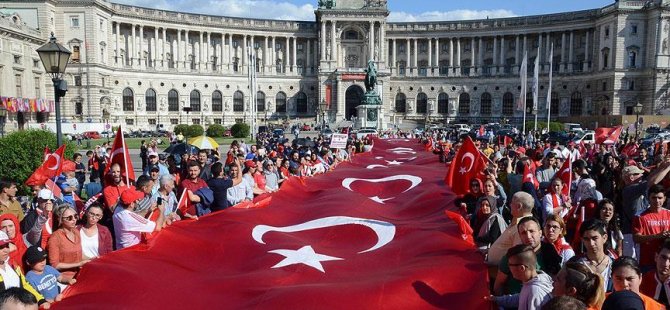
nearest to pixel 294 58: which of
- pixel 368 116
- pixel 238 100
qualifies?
pixel 238 100

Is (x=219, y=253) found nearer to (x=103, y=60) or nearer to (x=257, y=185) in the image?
(x=257, y=185)

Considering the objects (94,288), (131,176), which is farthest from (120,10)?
(94,288)

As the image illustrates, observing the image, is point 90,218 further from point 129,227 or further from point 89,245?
point 129,227

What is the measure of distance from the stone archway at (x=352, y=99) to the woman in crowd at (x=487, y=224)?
238 feet

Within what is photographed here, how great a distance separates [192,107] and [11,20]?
94.5 ft

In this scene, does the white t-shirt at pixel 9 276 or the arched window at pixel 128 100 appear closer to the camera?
the white t-shirt at pixel 9 276

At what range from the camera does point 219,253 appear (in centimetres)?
739

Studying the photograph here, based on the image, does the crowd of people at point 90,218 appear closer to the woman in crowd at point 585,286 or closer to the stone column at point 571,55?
the woman in crowd at point 585,286

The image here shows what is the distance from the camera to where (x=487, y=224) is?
6781 mm

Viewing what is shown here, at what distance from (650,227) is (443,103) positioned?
79.2 m

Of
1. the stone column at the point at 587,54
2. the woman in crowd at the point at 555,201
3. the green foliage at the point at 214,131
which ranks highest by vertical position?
the stone column at the point at 587,54

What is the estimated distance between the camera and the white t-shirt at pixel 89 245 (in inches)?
262

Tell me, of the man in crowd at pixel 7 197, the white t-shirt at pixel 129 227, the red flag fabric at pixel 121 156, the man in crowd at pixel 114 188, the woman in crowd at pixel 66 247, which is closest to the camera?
the woman in crowd at pixel 66 247

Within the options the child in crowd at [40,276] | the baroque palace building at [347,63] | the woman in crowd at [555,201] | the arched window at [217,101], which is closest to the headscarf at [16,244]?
the child in crowd at [40,276]
